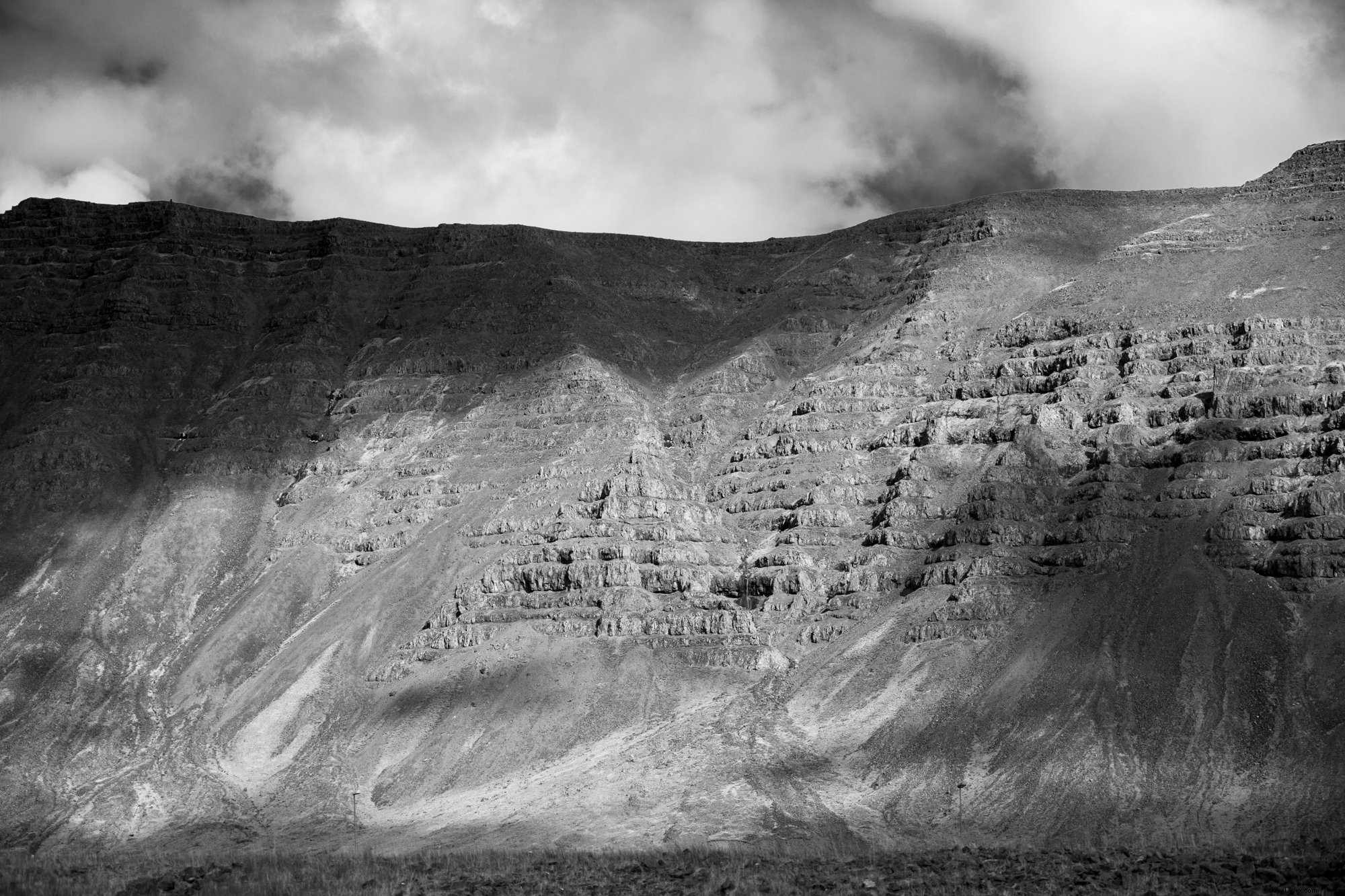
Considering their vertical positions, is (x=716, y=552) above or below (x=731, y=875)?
above

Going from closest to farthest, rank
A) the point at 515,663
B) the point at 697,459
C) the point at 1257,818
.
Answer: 1. the point at 1257,818
2. the point at 515,663
3. the point at 697,459

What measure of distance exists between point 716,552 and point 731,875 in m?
89.6

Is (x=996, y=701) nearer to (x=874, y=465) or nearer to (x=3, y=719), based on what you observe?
(x=874, y=465)

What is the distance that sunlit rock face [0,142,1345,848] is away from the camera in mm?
105812

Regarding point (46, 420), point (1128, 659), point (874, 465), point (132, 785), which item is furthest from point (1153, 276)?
point (46, 420)

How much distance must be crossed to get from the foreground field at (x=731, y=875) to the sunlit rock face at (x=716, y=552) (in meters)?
35.7

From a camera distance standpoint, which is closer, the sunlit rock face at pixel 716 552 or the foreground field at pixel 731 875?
the foreground field at pixel 731 875

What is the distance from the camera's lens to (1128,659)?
11119 centimetres

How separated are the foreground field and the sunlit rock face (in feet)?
117

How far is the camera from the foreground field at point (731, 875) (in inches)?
1945

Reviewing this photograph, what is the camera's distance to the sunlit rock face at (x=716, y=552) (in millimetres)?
105812

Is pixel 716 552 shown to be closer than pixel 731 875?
No

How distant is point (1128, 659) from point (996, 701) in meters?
9.97

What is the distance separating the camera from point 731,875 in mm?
52312
